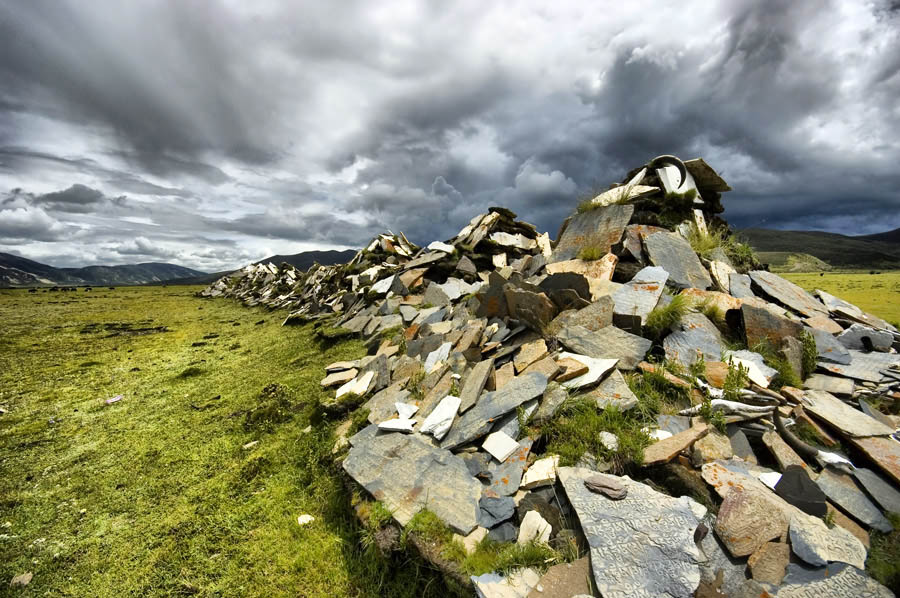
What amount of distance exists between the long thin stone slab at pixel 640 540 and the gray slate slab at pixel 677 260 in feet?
14.0

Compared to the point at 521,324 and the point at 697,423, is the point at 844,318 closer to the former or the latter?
the point at 697,423

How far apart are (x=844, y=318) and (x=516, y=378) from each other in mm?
5876

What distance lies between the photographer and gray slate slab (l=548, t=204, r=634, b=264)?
22.6 feet

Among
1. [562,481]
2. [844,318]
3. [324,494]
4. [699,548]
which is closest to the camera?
[699,548]

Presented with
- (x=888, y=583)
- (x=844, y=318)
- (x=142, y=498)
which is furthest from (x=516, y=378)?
(x=844, y=318)

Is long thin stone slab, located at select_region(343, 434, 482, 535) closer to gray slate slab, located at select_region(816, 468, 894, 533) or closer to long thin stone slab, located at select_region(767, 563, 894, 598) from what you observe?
long thin stone slab, located at select_region(767, 563, 894, 598)

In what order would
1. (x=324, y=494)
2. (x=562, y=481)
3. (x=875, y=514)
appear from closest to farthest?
(x=875, y=514)
(x=562, y=481)
(x=324, y=494)

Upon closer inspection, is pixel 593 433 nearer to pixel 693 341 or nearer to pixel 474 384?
pixel 474 384

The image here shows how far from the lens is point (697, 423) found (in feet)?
11.3

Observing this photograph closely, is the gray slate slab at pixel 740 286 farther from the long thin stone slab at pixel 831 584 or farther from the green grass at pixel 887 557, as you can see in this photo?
the long thin stone slab at pixel 831 584

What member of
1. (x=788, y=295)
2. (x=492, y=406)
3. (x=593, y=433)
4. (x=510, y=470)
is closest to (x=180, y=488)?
(x=492, y=406)

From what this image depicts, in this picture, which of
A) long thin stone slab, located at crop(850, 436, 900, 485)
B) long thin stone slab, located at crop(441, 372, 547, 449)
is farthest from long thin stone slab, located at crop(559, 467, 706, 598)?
long thin stone slab, located at crop(850, 436, 900, 485)

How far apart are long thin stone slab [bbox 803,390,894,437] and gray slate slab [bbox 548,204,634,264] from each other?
3.79 metres

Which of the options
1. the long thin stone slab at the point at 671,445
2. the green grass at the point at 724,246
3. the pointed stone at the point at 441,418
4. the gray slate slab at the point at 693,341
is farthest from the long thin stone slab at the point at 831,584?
the green grass at the point at 724,246
